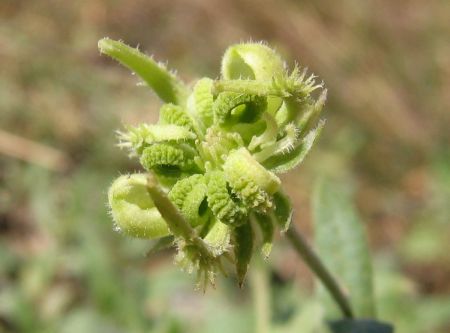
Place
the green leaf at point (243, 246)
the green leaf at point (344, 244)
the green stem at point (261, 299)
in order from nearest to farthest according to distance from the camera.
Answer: the green leaf at point (243, 246)
the green leaf at point (344, 244)
the green stem at point (261, 299)

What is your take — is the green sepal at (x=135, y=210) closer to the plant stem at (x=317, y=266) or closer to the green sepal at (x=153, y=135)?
the green sepal at (x=153, y=135)

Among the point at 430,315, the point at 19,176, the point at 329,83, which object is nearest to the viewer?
the point at 430,315

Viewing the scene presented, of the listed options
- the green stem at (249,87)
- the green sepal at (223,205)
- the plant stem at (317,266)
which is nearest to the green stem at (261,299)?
the plant stem at (317,266)

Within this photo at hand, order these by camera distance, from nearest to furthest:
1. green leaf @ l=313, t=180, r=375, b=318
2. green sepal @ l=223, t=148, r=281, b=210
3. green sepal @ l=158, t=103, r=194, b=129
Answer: green sepal @ l=223, t=148, r=281, b=210
green sepal @ l=158, t=103, r=194, b=129
green leaf @ l=313, t=180, r=375, b=318

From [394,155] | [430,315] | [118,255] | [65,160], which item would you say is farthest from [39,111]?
[430,315]

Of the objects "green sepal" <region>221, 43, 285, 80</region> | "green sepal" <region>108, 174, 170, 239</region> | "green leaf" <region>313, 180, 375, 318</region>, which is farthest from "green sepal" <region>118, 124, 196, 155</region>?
"green leaf" <region>313, 180, 375, 318</region>

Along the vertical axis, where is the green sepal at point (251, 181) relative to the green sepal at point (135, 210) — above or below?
below

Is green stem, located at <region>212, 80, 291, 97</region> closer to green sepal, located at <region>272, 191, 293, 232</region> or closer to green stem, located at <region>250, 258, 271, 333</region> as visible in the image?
green sepal, located at <region>272, 191, 293, 232</region>

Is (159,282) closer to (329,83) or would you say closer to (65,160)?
(65,160)
